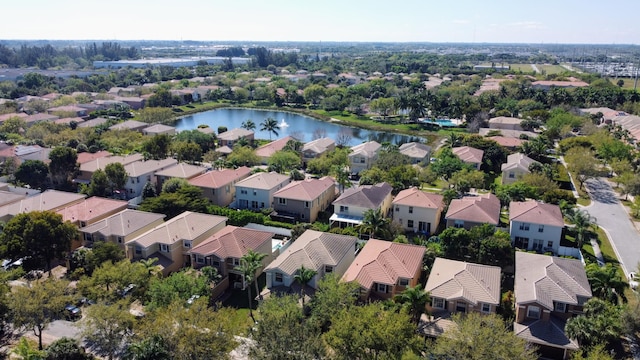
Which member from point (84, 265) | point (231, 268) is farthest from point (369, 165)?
point (84, 265)

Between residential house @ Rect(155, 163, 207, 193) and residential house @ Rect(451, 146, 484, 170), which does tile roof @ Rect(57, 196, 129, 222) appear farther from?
residential house @ Rect(451, 146, 484, 170)

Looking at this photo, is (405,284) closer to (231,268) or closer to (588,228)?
(231,268)

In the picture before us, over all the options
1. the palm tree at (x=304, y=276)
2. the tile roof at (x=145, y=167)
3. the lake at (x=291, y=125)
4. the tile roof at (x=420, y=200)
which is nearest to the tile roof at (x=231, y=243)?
the palm tree at (x=304, y=276)

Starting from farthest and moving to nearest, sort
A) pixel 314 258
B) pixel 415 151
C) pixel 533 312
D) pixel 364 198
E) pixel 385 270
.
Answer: pixel 415 151
pixel 364 198
pixel 314 258
pixel 385 270
pixel 533 312

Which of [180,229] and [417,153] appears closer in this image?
[180,229]

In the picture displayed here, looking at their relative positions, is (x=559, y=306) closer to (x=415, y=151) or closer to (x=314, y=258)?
(x=314, y=258)

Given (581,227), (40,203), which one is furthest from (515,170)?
(40,203)
